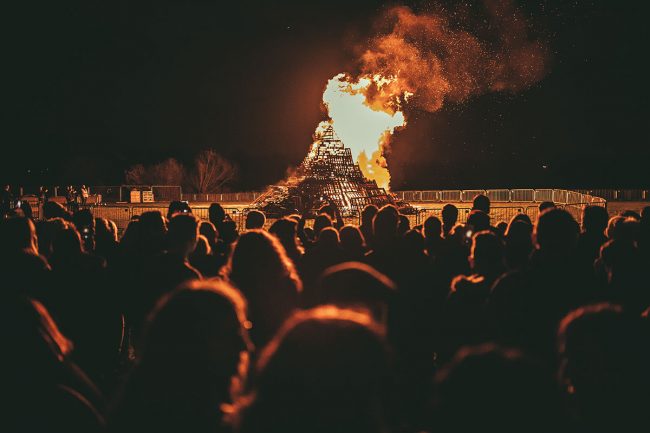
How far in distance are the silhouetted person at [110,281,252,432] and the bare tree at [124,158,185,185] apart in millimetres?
79582

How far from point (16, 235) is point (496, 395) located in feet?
14.2

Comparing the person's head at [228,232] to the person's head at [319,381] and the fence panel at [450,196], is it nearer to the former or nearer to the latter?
the person's head at [319,381]

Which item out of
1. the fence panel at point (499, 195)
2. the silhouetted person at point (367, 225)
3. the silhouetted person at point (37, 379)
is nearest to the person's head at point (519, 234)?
the silhouetted person at point (367, 225)

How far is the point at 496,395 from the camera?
5.45 ft

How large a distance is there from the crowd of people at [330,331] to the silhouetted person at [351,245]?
2cm

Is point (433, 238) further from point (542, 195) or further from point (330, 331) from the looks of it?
point (542, 195)

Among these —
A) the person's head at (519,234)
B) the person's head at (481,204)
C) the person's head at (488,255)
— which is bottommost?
the person's head at (488,255)

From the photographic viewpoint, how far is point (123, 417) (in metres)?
2.13

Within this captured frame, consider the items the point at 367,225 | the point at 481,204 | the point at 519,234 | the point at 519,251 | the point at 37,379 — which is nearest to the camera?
the point at 37,379

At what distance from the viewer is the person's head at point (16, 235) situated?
183 inches

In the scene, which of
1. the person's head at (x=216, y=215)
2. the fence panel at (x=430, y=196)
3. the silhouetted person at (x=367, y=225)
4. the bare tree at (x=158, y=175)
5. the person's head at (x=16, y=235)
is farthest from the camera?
the bare tree at (x=158, y=175)

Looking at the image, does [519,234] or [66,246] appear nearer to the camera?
[66,246]

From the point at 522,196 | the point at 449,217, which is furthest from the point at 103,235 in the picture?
the point at 522,196

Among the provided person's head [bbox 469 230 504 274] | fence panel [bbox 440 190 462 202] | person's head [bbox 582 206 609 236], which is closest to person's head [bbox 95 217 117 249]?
person's head [bbox 469 230 504 274]
